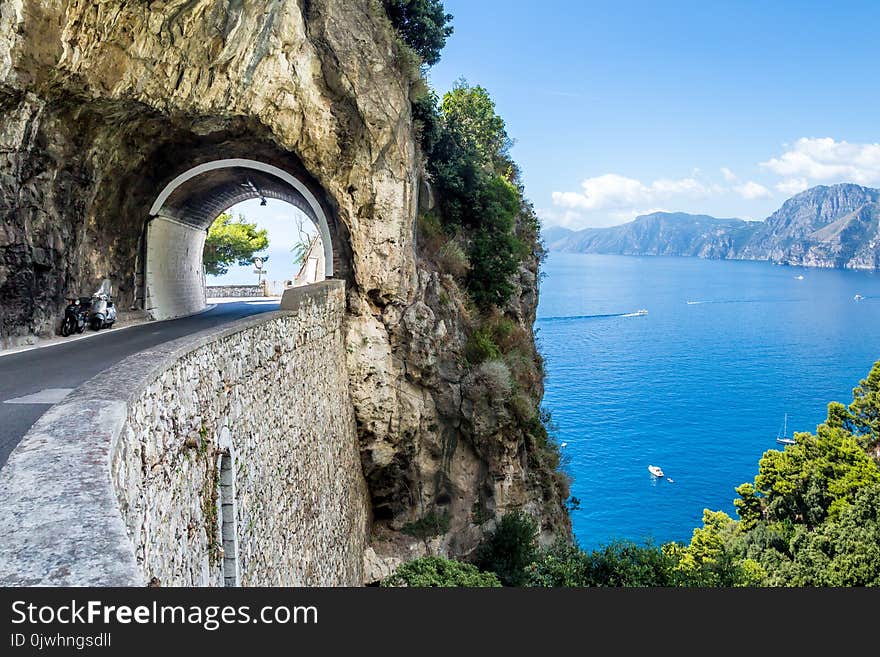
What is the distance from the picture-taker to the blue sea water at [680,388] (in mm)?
39219

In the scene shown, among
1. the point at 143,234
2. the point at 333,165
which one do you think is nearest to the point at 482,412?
the point at 333,165

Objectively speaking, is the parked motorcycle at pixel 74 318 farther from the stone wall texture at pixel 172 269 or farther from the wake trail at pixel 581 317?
the wake trail at pixel 581 317

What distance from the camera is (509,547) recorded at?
53.4 ft

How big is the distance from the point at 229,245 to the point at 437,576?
3457cm

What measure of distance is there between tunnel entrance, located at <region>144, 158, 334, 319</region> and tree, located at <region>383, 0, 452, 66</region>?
18.6ft

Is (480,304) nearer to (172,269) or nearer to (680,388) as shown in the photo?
(172,269)

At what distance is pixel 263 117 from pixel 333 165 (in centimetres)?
193

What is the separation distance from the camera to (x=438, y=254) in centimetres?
1800

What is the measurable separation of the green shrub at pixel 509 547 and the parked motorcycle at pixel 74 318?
11213 mm

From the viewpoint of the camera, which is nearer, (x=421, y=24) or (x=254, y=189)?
(x=421, y=24)

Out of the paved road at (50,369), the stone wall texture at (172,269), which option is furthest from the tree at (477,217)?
the paved road at (50,369)

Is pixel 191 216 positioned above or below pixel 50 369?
above

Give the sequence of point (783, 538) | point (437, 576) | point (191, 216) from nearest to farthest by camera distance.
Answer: point (437, 576), point (191, 216), point (783, 538)

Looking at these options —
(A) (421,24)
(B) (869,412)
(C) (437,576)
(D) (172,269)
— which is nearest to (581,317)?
(B) (869,412)
